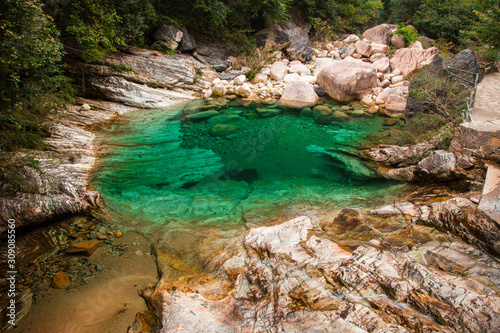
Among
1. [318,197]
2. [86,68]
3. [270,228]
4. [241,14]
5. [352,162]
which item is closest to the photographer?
[270,228]

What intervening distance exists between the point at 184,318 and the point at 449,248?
330 cm

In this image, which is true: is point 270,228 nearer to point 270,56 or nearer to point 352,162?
point 352,162

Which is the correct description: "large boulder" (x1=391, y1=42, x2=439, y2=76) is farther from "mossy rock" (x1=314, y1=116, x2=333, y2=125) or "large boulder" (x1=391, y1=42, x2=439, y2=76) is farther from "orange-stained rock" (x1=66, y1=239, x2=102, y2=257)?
"orange-stained rock" (x1=66, y1=239, x2=102, y2=257)

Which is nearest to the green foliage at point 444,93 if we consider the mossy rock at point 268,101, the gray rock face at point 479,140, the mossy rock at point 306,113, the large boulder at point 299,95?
the gray rock face at point 479,140

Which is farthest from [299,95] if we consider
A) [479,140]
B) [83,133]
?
[83,133]

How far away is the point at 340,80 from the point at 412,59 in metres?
4.78

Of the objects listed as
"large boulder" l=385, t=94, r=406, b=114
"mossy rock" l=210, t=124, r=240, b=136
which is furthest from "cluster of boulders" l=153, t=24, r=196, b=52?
"large boulder" l=385, t=94, r=406, b=114

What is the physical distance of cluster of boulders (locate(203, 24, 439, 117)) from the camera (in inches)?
456

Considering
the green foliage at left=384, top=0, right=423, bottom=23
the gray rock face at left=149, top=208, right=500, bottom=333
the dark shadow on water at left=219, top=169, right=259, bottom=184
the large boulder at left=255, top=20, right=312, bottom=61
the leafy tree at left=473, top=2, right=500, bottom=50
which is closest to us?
the gray rock face at left=149, top=208, right=500, bottom=333

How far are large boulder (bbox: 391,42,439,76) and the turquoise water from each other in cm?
513

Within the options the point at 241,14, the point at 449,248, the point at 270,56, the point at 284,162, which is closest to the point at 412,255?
the point at 449,248

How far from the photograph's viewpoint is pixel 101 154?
7320 mm

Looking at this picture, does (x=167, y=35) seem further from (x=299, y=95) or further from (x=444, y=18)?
(x=444, y=18)

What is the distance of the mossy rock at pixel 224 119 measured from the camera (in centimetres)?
1014
